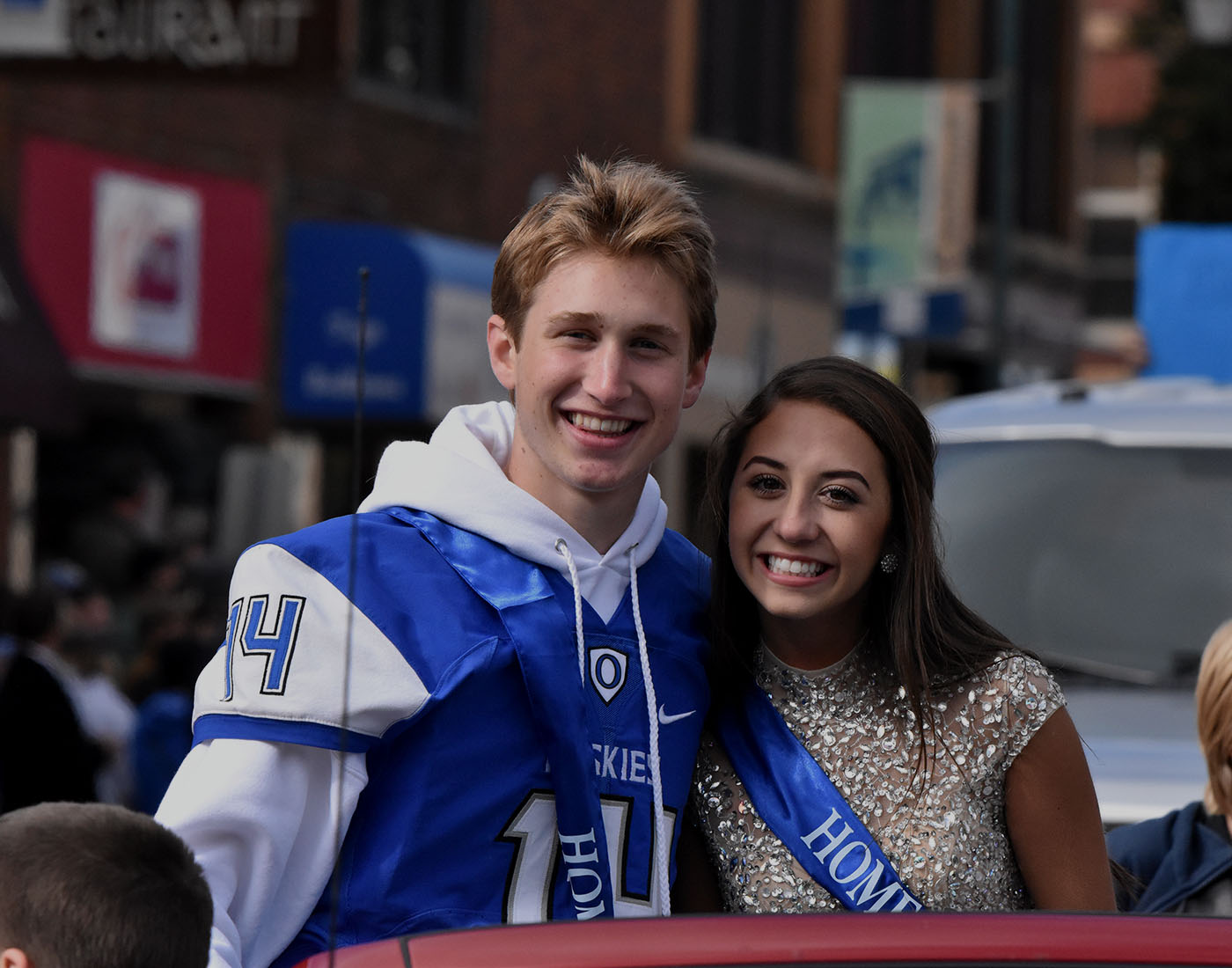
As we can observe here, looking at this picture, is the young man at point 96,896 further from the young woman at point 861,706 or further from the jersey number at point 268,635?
the young woman at point 861,706

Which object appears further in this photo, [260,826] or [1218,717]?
[1218,717]

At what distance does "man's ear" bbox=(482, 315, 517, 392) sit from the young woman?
1.21 feet

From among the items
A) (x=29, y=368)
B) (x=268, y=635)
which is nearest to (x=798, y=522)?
(x=268, y=635)

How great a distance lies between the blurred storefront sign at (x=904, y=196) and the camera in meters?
18.9

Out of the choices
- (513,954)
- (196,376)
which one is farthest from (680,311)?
(196,376)

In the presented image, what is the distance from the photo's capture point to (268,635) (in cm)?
279

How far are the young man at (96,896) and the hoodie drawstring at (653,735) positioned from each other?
0.80 meters

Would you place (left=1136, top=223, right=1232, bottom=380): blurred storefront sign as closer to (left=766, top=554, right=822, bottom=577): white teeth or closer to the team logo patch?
(left=766, top=554, right=822, bottom=577): white teeth

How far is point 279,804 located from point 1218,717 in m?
2.07

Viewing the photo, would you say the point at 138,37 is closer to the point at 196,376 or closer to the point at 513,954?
the point at 196,376

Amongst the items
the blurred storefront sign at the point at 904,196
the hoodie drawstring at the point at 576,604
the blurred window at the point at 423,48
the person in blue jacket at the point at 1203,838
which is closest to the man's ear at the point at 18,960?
the hoodie drawstring at the point at 576,604

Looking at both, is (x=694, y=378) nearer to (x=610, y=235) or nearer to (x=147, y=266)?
(x=610, y=235)

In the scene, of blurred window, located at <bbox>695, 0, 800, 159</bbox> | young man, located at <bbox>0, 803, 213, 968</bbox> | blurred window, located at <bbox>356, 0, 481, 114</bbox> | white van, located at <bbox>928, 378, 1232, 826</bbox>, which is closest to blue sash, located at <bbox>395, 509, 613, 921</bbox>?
young man, located at <bbox>0, 803, 213, 968</bbox>

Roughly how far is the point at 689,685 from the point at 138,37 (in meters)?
7.39
